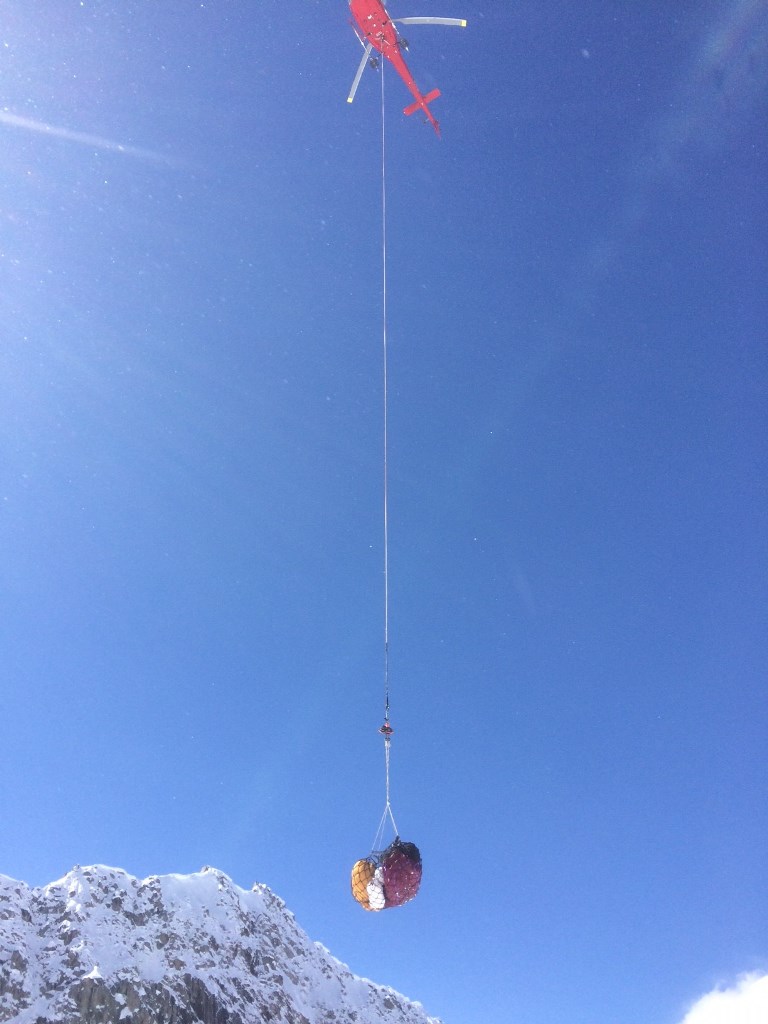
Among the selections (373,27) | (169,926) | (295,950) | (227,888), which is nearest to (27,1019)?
(169,926)

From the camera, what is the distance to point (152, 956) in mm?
102188

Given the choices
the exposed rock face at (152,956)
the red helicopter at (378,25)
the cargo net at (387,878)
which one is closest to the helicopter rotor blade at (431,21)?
the red helicopter at (378,25)

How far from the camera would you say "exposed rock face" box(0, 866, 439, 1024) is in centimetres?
9506

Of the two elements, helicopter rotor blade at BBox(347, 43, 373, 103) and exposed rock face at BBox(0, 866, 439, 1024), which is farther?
exposed rock face at BBox(0, 866, 439, 1024)

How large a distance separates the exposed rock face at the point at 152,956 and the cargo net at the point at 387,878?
107 metres

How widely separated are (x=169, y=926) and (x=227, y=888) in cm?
1807

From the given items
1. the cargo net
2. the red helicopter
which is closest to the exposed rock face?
the cargo net

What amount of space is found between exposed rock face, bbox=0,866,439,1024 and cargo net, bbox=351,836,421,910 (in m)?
107

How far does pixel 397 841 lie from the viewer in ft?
35.9

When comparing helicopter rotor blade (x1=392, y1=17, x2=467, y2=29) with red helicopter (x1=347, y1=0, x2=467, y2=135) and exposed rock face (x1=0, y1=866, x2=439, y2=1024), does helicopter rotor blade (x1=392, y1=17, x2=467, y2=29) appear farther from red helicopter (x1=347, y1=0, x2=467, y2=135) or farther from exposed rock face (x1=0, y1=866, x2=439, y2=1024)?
exposed rock face (x1=0, y1=866, x2=439, y2=1024)

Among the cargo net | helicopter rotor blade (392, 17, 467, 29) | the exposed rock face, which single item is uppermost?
the exposed rock face

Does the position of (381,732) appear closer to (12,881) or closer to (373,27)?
(373,27)

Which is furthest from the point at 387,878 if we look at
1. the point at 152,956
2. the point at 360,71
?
the point at 152,956

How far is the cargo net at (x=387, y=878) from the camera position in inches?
406
